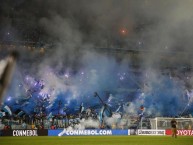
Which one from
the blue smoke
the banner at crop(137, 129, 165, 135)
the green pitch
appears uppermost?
the blue smoke

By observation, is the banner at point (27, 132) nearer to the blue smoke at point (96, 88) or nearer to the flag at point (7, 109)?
the flag at point (7, 109)

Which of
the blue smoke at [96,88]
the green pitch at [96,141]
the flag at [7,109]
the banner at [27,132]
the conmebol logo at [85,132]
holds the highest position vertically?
the blue smoke at [96,88]

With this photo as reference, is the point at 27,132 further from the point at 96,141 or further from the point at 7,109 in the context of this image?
the point at 96,141

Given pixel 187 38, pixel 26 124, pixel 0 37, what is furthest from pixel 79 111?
pixel 187 38

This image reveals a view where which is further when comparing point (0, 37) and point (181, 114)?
point (181, 114)

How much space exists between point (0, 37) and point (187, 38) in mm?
20052

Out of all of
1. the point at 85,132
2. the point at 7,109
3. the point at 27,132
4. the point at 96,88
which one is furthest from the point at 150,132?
the point at 7,109

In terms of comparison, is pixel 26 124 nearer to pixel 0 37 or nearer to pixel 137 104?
pixel 0 37

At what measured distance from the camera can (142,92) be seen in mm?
42375

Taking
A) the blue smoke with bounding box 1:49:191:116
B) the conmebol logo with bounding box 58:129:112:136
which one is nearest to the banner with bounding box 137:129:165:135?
the conmebol logo with bounding box 58:129:112:136

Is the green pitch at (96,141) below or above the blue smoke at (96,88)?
below

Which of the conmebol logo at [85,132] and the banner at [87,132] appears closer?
the banner at [87,132]

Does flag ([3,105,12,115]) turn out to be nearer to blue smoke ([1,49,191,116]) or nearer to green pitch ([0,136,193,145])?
blue smoke ([1,49,191,116])

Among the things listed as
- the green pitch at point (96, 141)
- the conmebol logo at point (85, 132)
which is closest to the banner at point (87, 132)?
the conmebol logo at point (85, 132)
